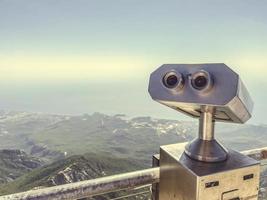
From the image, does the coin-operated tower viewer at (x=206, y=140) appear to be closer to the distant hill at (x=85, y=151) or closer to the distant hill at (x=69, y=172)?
the distant hill at (x=85, y=151)

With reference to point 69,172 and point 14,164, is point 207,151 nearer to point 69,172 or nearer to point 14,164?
point 69,172

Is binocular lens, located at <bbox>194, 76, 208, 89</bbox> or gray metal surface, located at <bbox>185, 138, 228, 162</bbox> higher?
binocular lens, located at <bbox>194, 76, 208, 89</bbox>

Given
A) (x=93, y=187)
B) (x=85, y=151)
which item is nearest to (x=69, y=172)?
(x=85, y=151)

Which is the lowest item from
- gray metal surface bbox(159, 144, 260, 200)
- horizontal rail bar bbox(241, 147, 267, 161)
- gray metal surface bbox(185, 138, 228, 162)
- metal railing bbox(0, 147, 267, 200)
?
horizontal rail bar bbox(241, 147, 267, 161)

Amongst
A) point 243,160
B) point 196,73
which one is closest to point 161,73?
point 196,73

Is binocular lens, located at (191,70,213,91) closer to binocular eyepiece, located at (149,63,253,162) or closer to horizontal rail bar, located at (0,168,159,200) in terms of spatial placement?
binocular eyepiece, located at (149,63,253,162)

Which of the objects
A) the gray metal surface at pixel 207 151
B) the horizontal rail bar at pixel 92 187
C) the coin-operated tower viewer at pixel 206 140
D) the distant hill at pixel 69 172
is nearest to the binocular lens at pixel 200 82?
the coin-operated tower viewer at pixel 206 140

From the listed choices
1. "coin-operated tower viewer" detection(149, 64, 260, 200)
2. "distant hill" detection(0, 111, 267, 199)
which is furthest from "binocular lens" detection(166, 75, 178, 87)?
"distant hill" detection(0, 111, 267, 199)
